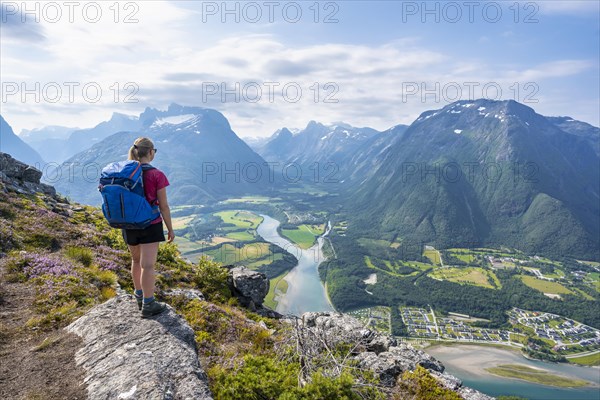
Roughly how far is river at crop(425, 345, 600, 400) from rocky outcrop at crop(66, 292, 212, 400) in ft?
285

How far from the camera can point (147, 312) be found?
7969 millimetres

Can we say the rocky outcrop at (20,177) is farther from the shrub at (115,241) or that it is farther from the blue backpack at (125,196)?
the blue backpack at (125,196)

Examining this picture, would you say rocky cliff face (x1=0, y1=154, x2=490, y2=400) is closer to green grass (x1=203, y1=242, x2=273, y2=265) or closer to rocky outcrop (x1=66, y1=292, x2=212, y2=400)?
rocky outcrop (x1=66, y1=292, x2=212, y2=400)

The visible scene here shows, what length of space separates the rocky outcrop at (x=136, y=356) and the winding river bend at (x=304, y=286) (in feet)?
296

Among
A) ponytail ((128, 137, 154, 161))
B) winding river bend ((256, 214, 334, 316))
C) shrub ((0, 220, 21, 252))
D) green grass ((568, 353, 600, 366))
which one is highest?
ponytail ((128, 137, 154, 161))

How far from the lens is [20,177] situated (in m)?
26.0

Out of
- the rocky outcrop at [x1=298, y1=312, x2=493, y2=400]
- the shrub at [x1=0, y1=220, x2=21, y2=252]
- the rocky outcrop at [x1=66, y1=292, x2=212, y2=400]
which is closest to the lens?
the rocky outcrop at [x1=66, y1=292, x2=212, y2=400]

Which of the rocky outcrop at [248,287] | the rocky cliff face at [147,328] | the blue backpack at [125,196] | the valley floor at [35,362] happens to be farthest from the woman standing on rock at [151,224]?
the rocky outcrop at [248,287]

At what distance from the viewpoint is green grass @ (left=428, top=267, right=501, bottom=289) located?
15462 centimetres

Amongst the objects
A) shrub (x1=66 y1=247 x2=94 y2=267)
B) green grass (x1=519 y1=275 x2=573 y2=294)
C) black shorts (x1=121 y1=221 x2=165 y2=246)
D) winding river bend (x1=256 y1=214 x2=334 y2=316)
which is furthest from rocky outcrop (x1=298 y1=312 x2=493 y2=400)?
green grass (x1=519 y1=275 x2=573 y2=294)

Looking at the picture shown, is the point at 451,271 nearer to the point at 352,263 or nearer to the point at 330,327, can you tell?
the point at 352,263

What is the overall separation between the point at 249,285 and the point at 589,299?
186 metres

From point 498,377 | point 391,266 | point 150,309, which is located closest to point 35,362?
point 150,309

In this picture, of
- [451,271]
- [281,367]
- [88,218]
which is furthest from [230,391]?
[451,271]
